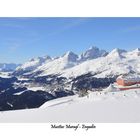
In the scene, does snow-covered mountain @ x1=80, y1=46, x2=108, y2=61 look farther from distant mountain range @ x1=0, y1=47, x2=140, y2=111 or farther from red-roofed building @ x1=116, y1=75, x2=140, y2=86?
red-roofed building @ x1=116, y1=75, x2=140, y2=86

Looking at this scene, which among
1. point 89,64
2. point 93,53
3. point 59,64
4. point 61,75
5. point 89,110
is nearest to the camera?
point 89,110

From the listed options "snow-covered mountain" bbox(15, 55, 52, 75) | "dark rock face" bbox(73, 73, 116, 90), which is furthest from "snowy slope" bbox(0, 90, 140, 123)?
"snow-covered mountain" bbox(15, 55, 52, 75)

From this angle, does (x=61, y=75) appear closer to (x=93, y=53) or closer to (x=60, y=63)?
(x=60, y=63)

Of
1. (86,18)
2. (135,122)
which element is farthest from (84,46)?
(135,122)

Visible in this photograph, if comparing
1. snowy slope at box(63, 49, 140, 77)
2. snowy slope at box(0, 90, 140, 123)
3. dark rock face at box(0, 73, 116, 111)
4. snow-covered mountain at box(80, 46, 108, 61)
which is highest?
snow-covered mountain at box(80, 46, 108, 61)

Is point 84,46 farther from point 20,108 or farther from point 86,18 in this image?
point 20,108

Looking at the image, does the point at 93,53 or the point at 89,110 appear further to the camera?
the point at 93,53

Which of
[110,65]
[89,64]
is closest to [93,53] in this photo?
[89,64]
